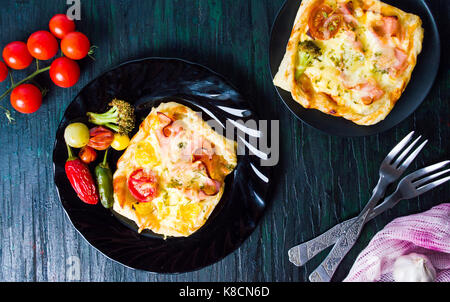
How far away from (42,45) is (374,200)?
124 inches

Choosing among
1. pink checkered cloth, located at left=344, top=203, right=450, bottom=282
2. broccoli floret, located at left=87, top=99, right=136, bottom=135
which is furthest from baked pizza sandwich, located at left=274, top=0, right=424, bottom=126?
broccoli floret, located at left=87, top=99, right=136, bottom=135

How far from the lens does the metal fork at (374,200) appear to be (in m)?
3.40

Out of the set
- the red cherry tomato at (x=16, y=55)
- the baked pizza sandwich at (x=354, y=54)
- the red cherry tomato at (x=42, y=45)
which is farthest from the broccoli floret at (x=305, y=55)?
the red cherry tomato at (x=16, y=55)

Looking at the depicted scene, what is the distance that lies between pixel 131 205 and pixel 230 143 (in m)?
0.98

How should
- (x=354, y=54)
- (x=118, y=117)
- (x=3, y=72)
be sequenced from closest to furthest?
(x=354, y=54), (x=118, y=117), (x=3, y=72)

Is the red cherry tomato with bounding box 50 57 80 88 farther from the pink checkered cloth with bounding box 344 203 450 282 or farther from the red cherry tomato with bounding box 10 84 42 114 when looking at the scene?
the pink checkered cloth with bounding box 344 203 450 282

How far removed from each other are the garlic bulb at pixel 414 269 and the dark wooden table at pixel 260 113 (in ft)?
1.10

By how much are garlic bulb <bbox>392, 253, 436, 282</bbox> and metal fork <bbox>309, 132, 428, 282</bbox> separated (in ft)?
1.32

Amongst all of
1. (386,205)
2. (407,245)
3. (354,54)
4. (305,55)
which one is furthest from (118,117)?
(407,245)

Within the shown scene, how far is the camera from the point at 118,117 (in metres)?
3.31

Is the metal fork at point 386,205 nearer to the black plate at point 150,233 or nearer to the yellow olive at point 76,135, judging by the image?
the black plate at point 150,233

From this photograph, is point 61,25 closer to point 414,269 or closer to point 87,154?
point 87,154

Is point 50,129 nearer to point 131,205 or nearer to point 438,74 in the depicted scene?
point 131,205
